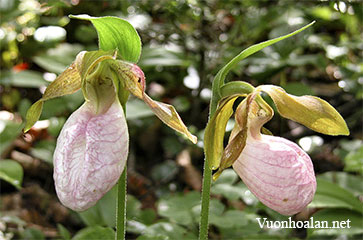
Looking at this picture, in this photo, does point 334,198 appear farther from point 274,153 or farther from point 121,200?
point 121,200

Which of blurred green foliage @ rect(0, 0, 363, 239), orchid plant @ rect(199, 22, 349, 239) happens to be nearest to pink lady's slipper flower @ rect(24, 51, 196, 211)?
orchid plant @ rect(199, 22, 349, 239)

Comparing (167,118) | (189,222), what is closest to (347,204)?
(189,222)

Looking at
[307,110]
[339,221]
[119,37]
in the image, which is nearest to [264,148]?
[307,110]

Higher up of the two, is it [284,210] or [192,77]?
[284,210]

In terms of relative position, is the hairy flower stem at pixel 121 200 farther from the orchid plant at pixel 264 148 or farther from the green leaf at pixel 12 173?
the green leaf at pixel 12 173

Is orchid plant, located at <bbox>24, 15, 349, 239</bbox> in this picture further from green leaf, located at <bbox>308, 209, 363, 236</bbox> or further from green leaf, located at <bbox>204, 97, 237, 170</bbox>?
green leaf, located at <bbox>308, 209, 363, 236</bbox>

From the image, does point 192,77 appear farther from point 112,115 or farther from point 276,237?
point 112,115
